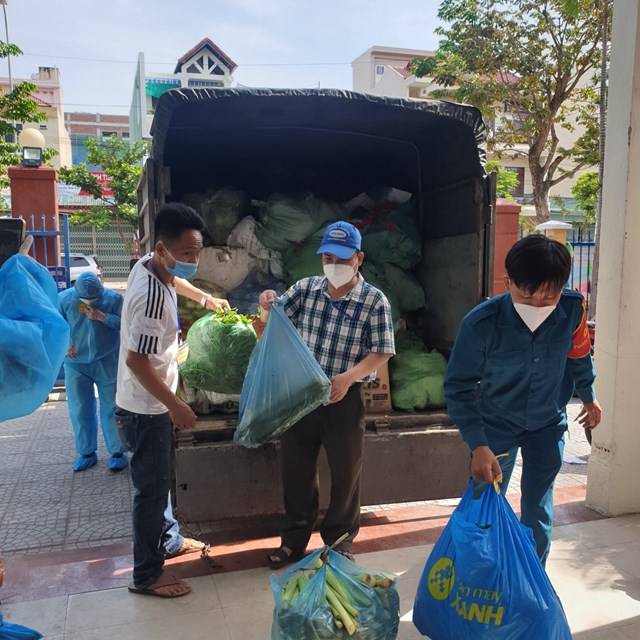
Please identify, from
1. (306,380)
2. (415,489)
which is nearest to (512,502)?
(415,489)

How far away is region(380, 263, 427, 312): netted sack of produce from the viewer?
4559mm

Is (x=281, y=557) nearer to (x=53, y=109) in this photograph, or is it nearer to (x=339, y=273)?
(x=339, y=273)

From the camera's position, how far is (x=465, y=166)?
3.91m

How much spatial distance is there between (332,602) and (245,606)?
2.84 ft

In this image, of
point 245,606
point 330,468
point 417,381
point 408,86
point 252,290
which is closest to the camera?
point 245,606

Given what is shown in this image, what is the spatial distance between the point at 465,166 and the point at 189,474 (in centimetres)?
254

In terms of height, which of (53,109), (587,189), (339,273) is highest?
(53,109)

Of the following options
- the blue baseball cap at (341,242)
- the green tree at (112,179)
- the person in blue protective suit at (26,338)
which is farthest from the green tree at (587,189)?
the person in blue protective suit at (26,338)

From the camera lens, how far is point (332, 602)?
6.95 feet

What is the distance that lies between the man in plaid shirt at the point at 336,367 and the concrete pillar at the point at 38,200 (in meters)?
6.01

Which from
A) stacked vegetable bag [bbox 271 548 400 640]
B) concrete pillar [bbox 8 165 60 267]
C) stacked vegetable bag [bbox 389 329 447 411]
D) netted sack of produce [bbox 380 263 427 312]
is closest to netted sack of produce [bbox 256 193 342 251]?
netted sack of produce [bbox 380 263 427 312]

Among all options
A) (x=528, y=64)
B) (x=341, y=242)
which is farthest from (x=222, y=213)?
(x=528, y=64)

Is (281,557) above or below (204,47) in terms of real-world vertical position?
below

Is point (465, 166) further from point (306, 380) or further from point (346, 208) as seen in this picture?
point (306, 380)
